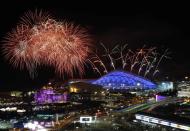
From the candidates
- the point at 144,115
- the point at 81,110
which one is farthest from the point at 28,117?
the point at 144,115

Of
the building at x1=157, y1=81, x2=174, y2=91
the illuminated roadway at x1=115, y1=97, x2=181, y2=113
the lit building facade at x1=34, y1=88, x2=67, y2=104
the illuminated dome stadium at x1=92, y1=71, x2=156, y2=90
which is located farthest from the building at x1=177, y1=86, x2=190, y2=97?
the illuminated dome stadium at x1=92, y1=71, x2=156, y2=90

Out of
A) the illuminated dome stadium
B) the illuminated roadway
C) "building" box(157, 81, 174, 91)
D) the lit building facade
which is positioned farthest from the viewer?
the illuminated dome stadium

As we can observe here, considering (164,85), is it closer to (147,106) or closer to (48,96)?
(48,96)

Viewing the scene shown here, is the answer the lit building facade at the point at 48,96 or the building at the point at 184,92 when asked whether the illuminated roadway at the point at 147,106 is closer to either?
the building at the point at 184,92

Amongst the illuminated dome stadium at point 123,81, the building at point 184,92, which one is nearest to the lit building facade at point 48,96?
the building at point 184,92

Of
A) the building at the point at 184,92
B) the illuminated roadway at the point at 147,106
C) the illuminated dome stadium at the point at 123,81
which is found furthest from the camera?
the illuminated dome stadium at the point at 123,81

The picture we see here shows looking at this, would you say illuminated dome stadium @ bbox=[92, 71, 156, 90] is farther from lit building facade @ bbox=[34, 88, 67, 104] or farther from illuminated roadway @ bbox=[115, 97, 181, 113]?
illuminated roadway @ bbox=[115, 97, 181, 113]

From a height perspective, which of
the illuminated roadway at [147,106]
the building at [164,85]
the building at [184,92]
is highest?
the building at [164,85]

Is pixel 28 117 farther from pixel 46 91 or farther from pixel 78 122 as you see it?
pixel 46 91

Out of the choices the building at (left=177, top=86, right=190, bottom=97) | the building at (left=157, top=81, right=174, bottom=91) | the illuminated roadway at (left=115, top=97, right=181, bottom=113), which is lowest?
the illuminated roadway at (left=115, top=97, right=181, bottom=113)
